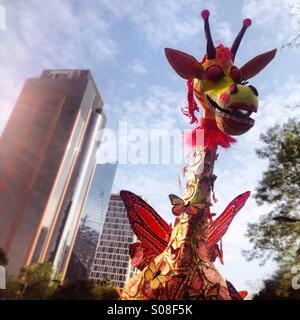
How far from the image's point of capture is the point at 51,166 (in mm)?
49719

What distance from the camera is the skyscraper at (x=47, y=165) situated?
44.7m

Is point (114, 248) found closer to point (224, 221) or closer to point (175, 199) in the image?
point (224, 221)

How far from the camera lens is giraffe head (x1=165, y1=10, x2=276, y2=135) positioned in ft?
9.69

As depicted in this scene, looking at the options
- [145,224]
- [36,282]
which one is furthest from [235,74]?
[36,282]

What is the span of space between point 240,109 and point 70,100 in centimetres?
5653

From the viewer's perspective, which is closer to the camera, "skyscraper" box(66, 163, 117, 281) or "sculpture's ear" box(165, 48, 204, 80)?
"sculpture's ear" box(165, 48, 204, 80)

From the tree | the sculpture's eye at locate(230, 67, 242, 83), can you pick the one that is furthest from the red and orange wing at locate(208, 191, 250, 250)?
the tree

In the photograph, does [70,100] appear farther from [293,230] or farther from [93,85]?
[293,230]

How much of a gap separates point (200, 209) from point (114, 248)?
80.1 m

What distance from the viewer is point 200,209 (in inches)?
119

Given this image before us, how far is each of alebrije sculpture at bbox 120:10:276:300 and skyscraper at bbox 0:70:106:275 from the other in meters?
45.1

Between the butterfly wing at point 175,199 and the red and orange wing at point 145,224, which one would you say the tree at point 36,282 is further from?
the butterfly wing at point 175,199

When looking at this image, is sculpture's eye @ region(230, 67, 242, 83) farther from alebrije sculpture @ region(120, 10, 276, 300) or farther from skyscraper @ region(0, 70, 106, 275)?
skyscraper @ region(0, 70, 106, 275)

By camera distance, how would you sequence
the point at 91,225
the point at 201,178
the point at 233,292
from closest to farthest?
1. the point at 233,292
2. the point at 201,178
3. the point at 91,225
